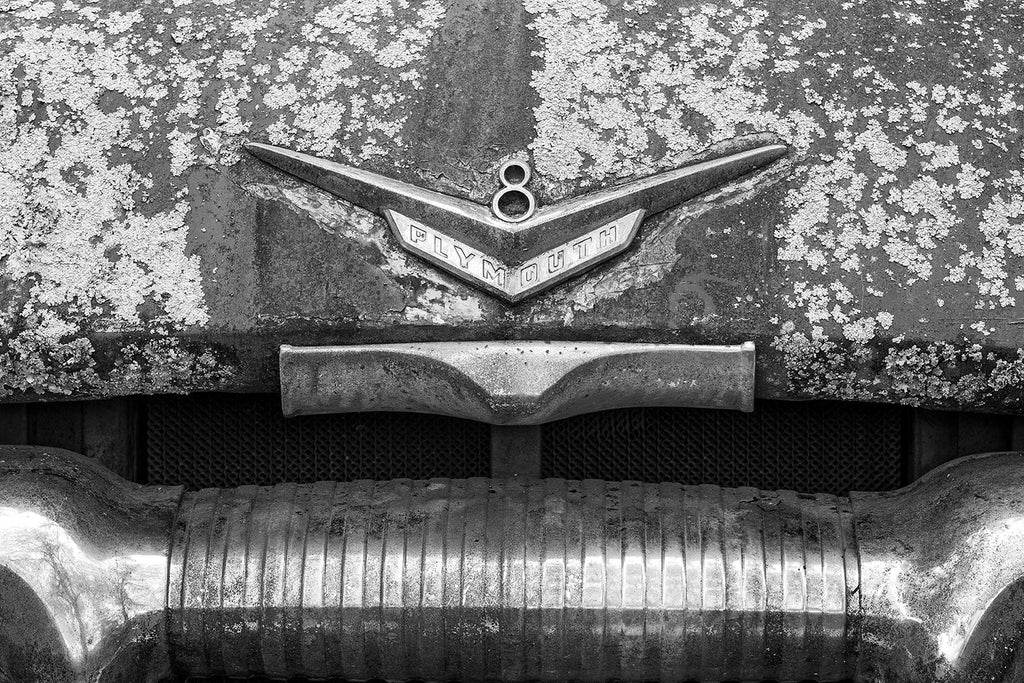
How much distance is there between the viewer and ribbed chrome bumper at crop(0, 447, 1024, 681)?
1.31 metres

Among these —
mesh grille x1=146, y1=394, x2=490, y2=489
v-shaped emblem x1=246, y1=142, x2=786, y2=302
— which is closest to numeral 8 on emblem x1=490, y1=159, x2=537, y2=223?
v-shaped emblem x1=246, y1=142, x2=786, y2=302

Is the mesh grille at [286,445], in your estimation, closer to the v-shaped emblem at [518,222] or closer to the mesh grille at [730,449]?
the mesh grille at [730,449]

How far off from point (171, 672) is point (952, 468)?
1.03 m

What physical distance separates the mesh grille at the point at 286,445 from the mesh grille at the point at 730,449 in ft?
0.49

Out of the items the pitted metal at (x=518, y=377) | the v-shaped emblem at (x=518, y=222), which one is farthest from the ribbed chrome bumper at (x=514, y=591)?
the v-shaped emblem at (x=518, y=222)

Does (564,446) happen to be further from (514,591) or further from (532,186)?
(532,186)

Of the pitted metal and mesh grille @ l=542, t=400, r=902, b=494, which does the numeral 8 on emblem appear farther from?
mesh grille @ l=542, t=400, r=902, b=494

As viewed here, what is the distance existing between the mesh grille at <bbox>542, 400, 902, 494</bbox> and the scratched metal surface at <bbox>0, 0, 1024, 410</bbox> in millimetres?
177

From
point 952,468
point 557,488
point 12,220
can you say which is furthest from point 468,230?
point 952,468

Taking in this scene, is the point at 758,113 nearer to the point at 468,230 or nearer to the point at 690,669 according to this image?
the point at 468,230

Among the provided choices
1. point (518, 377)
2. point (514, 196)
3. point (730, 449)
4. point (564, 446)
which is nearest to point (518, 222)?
point (514, 196)

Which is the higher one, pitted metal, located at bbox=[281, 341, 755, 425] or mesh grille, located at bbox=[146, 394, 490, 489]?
pitted metal, located at bbox=[281, 341, 755, 425]

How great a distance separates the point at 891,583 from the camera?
133cm

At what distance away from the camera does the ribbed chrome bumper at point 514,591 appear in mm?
1310
